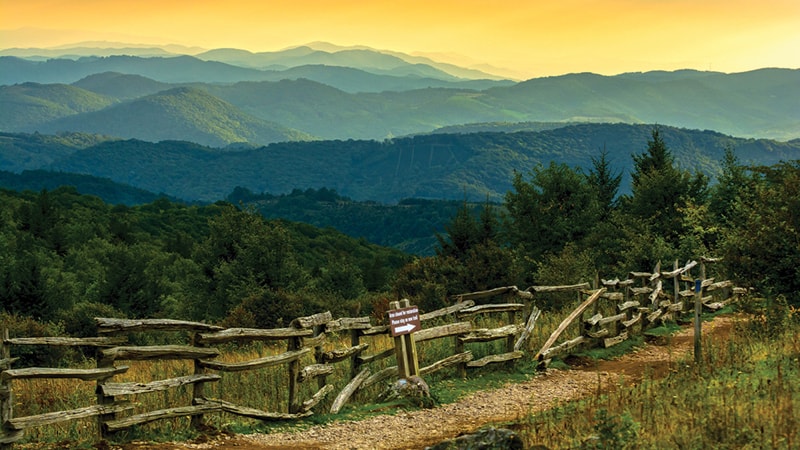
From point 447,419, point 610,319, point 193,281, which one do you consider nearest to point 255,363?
point 447,419

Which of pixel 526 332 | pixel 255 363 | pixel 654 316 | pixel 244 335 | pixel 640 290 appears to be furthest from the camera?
pixel 654 316

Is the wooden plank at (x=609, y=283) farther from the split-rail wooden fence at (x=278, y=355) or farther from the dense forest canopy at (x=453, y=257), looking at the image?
the dense forest canopy at (x=453, y=257)

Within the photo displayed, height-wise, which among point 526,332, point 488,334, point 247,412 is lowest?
point 526,332

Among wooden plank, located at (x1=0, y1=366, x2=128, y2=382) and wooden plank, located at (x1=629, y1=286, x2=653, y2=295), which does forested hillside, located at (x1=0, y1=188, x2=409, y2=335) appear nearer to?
wooden plank, located at (x1=629, y1=286, x2=653, y2=295)

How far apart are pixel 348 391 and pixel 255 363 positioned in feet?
6.48

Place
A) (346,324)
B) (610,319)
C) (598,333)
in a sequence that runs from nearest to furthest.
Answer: (346,324) < (598,333) < (610,319)

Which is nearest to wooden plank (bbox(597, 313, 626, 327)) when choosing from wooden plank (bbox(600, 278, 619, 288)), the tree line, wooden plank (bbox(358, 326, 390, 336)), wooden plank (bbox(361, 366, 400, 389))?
wooden plank (bbox(600, 278, 619, 288))

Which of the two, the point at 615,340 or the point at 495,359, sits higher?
the point at 495,359

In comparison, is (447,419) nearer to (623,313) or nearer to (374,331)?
(374,331)

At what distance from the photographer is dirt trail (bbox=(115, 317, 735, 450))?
1155 centimetres

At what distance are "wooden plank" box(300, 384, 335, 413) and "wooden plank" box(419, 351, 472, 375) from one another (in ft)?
6.57

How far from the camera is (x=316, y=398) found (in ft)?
43.7

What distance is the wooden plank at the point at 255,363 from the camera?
12102mm

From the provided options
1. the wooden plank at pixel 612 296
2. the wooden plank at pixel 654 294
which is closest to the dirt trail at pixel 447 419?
the wooden plank at pixel 612 296
